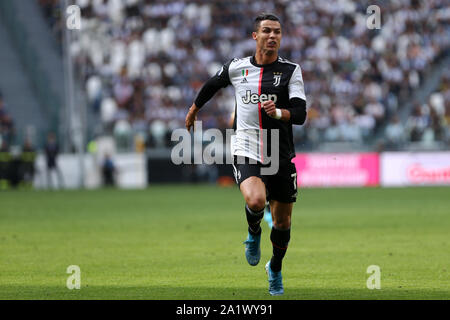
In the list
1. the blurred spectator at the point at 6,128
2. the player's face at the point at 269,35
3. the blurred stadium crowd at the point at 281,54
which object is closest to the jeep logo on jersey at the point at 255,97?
the player's face at the point at 269,35

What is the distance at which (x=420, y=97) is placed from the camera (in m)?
36.0

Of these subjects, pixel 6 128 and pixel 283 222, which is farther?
pixel 6 128

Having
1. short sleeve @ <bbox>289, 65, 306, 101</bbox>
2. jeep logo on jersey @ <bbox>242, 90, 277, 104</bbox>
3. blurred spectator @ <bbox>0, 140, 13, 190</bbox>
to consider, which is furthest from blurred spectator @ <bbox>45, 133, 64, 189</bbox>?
short sleeve @ <bbox>289, 65, 306, 101</bbox>

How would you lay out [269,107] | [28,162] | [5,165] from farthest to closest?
1. [28,162]
2. [5,165]
3. [269,107]

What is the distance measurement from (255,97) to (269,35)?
63 centimetres

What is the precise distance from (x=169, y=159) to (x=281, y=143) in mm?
24939

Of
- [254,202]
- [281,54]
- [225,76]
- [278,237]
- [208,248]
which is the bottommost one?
[208,248]

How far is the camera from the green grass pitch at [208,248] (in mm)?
9289

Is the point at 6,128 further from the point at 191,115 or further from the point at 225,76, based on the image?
the point at 225,76

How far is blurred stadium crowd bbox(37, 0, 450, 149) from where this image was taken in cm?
3434

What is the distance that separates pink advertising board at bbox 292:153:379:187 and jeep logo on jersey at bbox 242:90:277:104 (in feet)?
75.6

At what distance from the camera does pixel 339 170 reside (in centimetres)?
3288

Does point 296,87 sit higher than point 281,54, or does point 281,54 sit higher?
point 281,54

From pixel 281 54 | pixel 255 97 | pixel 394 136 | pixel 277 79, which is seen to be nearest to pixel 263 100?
pixel 255 97
